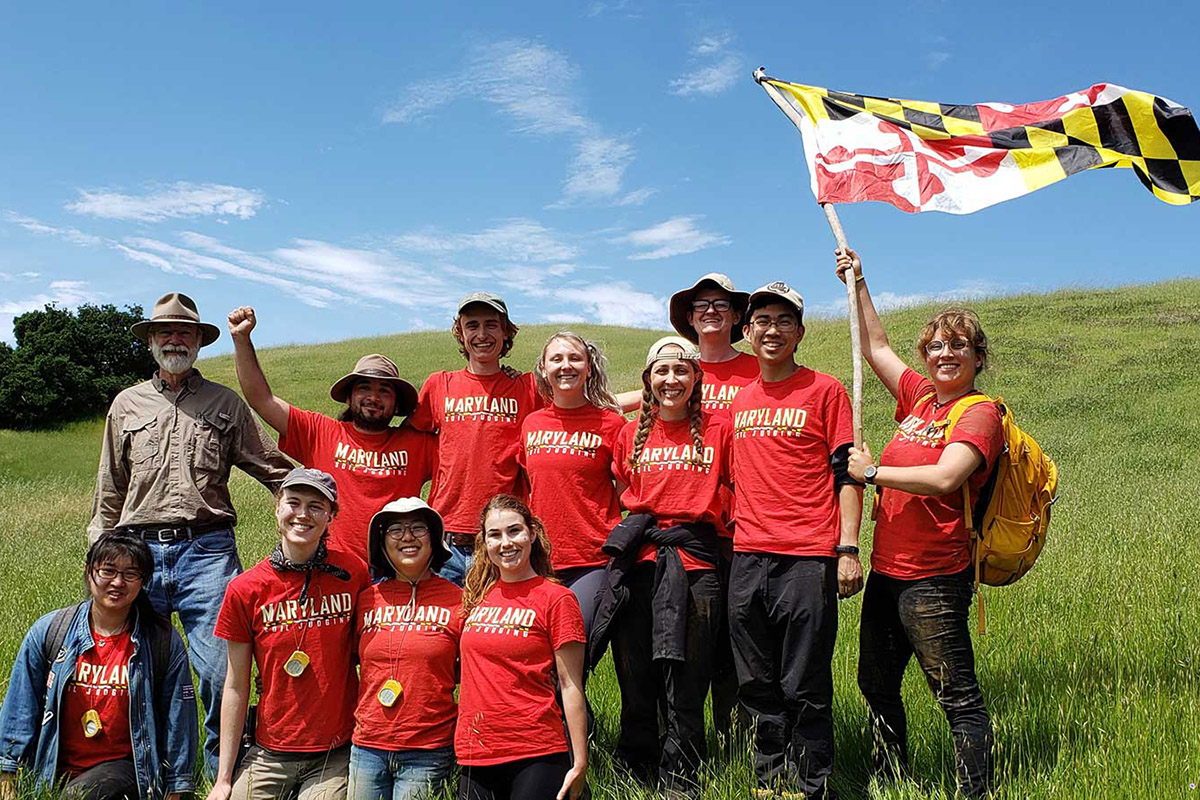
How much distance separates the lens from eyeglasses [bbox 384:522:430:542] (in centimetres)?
487

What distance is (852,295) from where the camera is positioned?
5.23m

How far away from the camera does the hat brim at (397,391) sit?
19.0 feet

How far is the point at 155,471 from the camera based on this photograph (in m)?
5.79

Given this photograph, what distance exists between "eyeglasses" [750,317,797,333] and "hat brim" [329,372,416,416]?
237cm

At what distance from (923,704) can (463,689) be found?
318 centimetres

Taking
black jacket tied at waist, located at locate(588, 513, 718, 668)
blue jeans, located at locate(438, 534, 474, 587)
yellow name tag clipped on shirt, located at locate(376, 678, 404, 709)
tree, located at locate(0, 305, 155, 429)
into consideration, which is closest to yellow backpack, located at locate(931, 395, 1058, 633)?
black jacket tied at waist, located at locate(588, 513, 718, 668)

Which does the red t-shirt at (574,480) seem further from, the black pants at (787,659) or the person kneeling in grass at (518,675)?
the black pants at (787,659)

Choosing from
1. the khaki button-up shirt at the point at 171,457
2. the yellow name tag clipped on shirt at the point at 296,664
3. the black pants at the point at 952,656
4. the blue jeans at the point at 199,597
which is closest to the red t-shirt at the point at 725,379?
the black pants at the point at 952,656

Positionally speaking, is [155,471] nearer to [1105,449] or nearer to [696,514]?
[696,514]

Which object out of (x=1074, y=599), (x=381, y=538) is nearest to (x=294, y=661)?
(x=381, y=538)

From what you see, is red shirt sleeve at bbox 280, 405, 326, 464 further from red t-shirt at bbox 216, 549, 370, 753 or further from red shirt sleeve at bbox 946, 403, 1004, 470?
red shirt sleeve at bbox 946, 403, 1004, 470

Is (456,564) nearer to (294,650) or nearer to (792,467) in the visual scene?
(294,650)

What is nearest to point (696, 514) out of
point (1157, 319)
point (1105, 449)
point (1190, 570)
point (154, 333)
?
point (154, 333)

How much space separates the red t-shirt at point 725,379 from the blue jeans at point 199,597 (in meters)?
3.43
